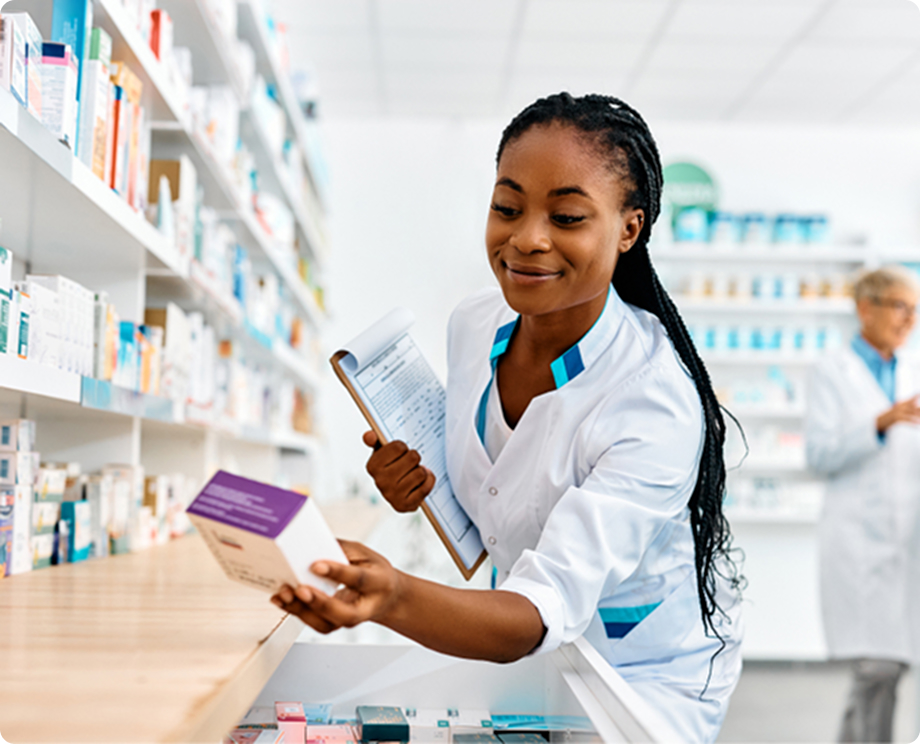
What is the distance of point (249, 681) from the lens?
79 centimetres

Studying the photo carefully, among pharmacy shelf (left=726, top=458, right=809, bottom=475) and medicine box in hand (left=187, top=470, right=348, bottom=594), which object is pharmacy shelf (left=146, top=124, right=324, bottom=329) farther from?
pharmacy shelf (left=726, top=458, right=809, bottom=475)

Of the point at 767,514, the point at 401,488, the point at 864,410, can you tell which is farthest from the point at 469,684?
the point at 767,514

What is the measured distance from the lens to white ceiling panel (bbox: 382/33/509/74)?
454cm

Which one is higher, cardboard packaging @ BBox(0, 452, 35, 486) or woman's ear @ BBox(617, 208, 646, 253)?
woman's ear @ BBox(617, 208, 646, 253)

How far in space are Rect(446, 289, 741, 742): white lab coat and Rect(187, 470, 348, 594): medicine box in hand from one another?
0.88ft

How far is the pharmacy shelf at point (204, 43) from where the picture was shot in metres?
2.16

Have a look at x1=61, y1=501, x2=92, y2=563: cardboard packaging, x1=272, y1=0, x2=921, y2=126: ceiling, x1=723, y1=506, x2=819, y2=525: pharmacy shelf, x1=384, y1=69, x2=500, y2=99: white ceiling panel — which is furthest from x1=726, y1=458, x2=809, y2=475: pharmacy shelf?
x1=61, y1=501, x2=92, y2=563: cardboard packaging

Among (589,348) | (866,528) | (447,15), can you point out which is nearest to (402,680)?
(589,348)

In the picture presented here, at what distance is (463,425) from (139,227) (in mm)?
833

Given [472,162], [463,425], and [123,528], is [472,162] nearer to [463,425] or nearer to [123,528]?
[123,528]

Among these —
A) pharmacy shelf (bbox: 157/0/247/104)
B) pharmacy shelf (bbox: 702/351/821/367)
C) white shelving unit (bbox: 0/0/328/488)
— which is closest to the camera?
white shelving unit (bbox: 0/0/328/488)

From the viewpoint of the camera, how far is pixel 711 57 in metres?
4.71

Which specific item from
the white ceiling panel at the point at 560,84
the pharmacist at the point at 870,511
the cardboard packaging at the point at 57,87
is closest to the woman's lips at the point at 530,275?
the cardboard packaging at the point at 57,87

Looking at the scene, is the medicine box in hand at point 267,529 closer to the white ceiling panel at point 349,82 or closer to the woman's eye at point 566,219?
the woman's eye at point 566,219
